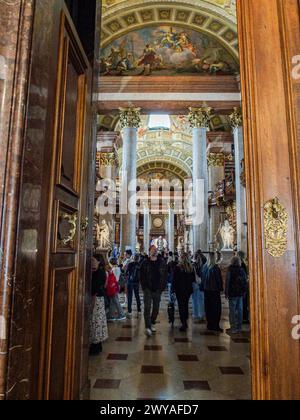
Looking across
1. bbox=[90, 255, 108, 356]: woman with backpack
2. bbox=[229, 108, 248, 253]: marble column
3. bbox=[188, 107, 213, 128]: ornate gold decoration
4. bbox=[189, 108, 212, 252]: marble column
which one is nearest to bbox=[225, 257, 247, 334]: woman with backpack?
bbox=[90, 255, 108, 356]: woman with backpack

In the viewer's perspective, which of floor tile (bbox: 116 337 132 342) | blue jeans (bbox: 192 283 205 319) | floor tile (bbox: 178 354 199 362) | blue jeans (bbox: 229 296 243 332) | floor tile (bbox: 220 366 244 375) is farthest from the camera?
blue jeans (bbox: 192 283 205 319)

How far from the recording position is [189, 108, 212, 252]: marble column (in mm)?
12758

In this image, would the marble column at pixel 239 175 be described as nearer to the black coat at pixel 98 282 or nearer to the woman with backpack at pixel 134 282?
the woman with backpack at pixel 134 282

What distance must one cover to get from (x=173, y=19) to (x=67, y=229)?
12398 mm

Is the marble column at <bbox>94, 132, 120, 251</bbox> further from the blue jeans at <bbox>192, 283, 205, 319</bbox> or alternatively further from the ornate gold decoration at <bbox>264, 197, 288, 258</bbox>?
the ornate gold decoration at <bbox>264, 197, 288, 258</bbox>

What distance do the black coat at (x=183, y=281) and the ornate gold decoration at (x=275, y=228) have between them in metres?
4.62

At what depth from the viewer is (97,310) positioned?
451cm

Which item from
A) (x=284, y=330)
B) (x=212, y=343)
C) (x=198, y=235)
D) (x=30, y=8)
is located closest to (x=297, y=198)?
(x=284, y=330)

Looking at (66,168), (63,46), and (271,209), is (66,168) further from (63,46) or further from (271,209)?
(271,209)

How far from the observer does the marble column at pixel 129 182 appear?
1295cm

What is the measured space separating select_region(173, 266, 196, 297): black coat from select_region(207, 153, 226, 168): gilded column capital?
14.2m

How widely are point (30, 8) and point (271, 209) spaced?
1469 mm

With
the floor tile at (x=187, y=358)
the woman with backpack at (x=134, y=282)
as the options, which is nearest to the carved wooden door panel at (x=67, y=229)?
the floor tile at (x=187, y=358)

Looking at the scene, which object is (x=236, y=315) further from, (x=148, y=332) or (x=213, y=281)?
(x=148, y=332)
